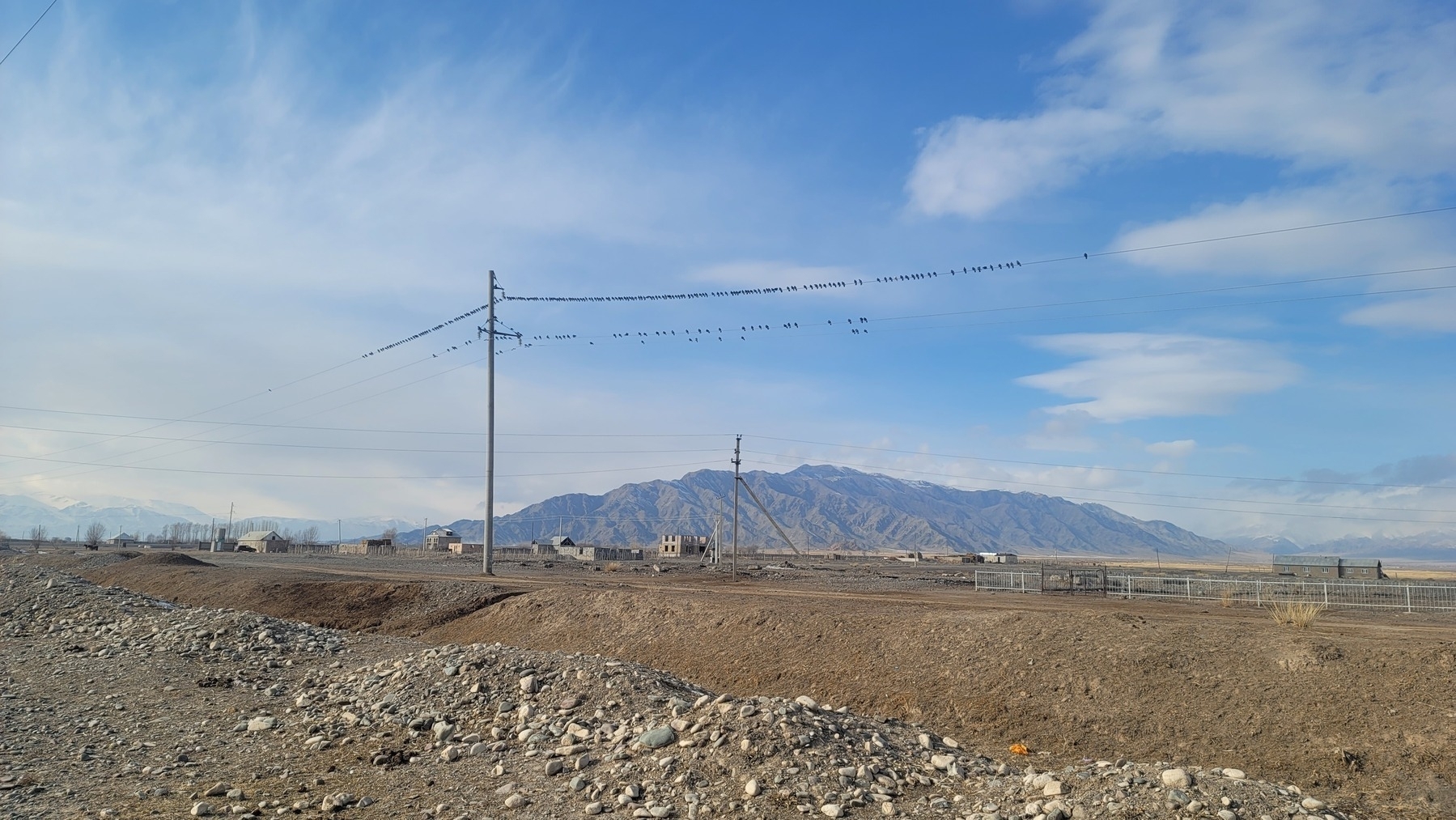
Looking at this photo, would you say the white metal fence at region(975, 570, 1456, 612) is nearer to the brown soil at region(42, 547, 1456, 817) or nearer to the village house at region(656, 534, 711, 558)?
the brown soil at region(42, 547, 1456, 817)

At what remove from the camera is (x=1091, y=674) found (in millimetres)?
16859

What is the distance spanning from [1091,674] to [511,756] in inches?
424

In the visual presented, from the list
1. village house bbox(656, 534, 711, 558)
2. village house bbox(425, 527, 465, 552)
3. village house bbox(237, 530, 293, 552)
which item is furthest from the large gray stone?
village house bbox(425, 527, 465, 552)

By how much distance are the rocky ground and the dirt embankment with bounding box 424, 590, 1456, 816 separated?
3.74ft

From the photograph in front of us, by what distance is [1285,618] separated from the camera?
25312mm

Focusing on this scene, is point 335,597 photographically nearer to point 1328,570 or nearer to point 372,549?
point 1328,570

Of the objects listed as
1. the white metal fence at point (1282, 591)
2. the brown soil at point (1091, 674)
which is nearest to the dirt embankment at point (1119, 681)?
the brown soil at point (1091, 674)

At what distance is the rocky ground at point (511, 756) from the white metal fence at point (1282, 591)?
32806mm

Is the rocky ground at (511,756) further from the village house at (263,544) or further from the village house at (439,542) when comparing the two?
the village house at (439,542)

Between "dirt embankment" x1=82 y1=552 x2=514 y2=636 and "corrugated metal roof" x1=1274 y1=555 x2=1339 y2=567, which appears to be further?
"corrugated metal roof" x1=1274 y1=555 x2=1339 y2=567

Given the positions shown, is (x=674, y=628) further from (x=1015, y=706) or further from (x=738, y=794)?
(x=738, y=794)

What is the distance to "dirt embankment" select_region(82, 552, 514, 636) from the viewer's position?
94.7ft

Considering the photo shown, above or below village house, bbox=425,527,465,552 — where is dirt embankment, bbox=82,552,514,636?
above

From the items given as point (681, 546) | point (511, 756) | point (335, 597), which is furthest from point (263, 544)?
point (511, 756)
